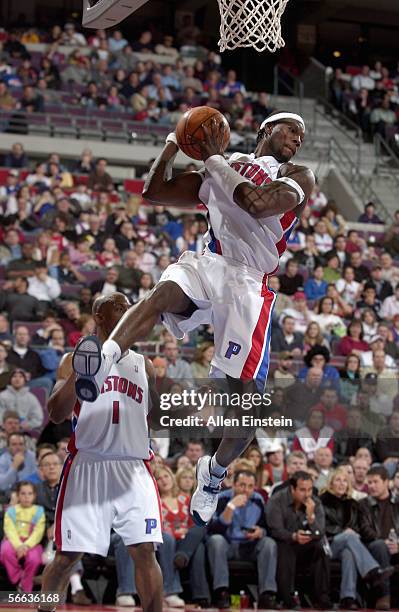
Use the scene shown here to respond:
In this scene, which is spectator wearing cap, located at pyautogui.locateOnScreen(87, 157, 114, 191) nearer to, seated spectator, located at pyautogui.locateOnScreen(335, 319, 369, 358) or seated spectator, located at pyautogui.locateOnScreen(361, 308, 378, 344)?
seated spectator, located at pyautogui.locateOnScreen(361, 308, 378, 344)

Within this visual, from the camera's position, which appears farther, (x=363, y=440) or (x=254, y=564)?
(x=363, y=440)

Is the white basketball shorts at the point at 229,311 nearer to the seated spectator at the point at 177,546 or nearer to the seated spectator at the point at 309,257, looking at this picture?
the seated spectator at the point at 177,546

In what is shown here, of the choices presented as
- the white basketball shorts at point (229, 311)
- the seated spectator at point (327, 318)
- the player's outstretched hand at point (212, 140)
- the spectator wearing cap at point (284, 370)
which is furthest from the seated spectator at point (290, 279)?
the player's outstretched hand at point (212, 140)

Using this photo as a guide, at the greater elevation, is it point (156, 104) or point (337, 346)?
point (156, 104)

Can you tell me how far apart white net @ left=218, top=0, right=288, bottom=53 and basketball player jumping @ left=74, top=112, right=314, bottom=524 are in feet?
1.89

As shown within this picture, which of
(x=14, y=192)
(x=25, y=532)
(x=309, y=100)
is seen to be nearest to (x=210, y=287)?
(x=25, y=532)

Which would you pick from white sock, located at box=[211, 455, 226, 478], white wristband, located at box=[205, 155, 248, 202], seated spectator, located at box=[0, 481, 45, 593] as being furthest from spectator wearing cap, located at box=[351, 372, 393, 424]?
white wristband, located at box=[205, 155, 248, 202]

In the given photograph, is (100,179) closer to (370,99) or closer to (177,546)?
(177,546)

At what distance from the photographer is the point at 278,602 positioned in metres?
9.20

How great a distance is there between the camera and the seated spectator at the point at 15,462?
30.3 feet

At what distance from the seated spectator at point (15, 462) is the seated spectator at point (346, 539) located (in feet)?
8.83

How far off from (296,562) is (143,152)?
1052 cm

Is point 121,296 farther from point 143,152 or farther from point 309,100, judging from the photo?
point 309,100

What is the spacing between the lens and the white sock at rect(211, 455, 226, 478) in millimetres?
6316
